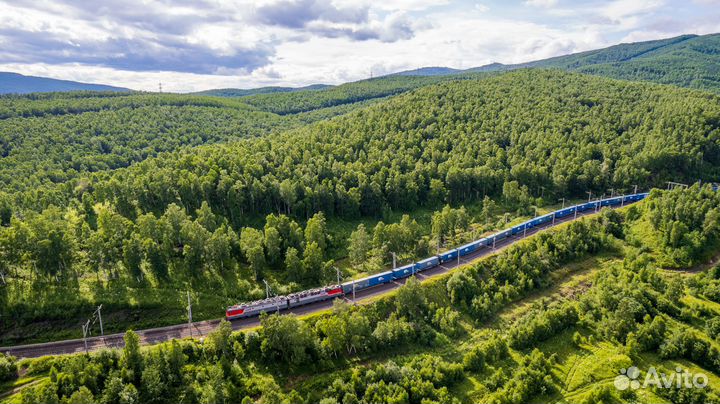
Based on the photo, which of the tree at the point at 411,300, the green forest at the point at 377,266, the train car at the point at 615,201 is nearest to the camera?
the green forest at the point at 377,266

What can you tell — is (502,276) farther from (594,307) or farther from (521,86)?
(521,86)

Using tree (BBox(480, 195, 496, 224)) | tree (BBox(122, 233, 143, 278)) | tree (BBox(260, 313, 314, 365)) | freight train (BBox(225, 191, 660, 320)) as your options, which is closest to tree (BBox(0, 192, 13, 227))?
tree (BBox(122, 233, 143, 278))

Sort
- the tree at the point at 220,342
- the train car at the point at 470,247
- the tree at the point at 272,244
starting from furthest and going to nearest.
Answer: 1. the train car at the point at 470,247
2. the tree at the point at 272,244
3. the tree at the point at 220,342

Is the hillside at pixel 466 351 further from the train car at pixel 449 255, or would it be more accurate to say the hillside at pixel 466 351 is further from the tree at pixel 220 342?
the train car at pixel 449 255

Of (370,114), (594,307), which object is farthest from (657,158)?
(370,114)

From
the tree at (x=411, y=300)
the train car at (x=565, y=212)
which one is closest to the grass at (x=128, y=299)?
the tree at (x=411, y=300)

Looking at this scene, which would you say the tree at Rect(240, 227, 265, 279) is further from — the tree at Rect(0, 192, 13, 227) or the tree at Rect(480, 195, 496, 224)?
the tree at Rect(480, 195, 496, 224)
